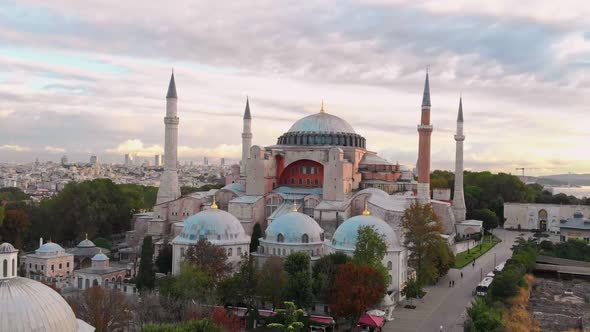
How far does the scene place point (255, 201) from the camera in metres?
33.6

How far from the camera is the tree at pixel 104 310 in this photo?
18234 mm

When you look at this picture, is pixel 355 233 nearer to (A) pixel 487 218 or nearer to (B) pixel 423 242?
(B) pixel 423 242

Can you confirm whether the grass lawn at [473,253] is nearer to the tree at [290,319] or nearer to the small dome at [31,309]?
the tree at [290,319]

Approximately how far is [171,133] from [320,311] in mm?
19225

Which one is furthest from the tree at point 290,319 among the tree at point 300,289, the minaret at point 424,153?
the minaret at point 424,153

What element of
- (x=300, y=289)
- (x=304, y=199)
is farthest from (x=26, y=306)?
(x=304, y=199)

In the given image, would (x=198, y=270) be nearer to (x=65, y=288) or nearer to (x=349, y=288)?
(x=349, y=288)

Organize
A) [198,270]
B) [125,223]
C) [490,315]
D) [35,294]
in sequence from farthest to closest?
1. [125,223]
2. [198,270]
3. [490,315]
4. [35,294]

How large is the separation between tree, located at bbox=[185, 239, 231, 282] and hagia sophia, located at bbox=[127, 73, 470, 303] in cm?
191

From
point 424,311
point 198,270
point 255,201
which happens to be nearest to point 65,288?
point 198,270

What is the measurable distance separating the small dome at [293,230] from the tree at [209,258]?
11.6ft

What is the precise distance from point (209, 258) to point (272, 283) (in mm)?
2989

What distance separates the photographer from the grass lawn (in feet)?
111

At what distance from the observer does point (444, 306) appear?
24.0 meters
